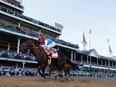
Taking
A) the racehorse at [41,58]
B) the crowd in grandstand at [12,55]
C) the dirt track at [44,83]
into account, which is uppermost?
the crowd in grandstand at [12,55]

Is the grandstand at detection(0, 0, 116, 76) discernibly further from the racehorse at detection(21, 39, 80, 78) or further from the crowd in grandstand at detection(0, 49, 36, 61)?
the racehorse at detection(21, 39, 80, 78)

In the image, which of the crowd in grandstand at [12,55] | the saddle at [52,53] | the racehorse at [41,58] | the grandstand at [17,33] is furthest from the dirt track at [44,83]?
the crowd in grandstand at [12,55]

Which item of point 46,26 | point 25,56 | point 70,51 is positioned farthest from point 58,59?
point 70,51

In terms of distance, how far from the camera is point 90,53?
193ft

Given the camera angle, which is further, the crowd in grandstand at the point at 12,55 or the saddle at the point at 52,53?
the crowd in grandstand at the point at 12,55

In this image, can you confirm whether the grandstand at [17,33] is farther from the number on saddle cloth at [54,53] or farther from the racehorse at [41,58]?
the number on saddle cloth at [54,53]

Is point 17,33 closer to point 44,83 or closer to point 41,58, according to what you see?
point 41,58

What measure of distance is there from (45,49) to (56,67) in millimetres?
1798

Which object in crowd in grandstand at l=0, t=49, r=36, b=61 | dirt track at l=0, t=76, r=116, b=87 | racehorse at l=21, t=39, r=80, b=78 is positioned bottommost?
dirt track at l=0, t=76, r=116, b=87

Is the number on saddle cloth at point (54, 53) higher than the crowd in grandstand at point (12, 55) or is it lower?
lower

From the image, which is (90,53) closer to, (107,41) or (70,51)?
(70,51)

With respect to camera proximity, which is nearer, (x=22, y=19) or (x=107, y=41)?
(x=22, y=19)

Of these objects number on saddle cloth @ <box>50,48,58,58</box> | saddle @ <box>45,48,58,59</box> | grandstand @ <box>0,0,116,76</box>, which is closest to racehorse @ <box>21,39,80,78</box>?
saddle @ <box>45,48,58,59</box>

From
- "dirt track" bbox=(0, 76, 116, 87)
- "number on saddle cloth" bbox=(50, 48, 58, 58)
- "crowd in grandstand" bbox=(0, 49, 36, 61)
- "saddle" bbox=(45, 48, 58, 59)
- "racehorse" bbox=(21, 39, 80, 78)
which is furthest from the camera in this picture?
"crowd in grandstand" bbox=(0, 49, 36, 61)
